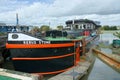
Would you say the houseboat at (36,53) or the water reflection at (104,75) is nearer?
the houseboat at (36,53)

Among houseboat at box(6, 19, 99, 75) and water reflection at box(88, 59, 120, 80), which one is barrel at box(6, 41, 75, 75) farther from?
water reflection at box(88, 59, 120, 80)

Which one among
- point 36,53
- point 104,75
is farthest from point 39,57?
point 104,75

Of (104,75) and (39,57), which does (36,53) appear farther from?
Answer: (104,75)

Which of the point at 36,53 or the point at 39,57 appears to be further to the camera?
Answer: the point at 39,57

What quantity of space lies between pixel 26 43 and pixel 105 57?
37.2ft

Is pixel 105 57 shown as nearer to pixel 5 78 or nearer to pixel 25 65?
pixel 25 65

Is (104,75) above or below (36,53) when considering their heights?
below

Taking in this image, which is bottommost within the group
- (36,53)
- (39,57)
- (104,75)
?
(104,75)

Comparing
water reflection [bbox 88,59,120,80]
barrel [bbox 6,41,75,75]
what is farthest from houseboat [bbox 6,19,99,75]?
water reflection [bbox 88,59,120,80]

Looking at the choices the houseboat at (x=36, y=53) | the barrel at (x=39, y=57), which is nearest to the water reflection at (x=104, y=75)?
the houseboat at (x=36, y=53)

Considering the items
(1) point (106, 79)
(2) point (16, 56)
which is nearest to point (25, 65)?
(2) point (16, 56)

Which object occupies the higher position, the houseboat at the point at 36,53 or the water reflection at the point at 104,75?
the houseboat at the point at 36,53

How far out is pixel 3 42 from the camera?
18031mm

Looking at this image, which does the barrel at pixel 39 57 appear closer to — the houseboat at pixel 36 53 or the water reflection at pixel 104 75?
the houseboat at pixel 36 53
